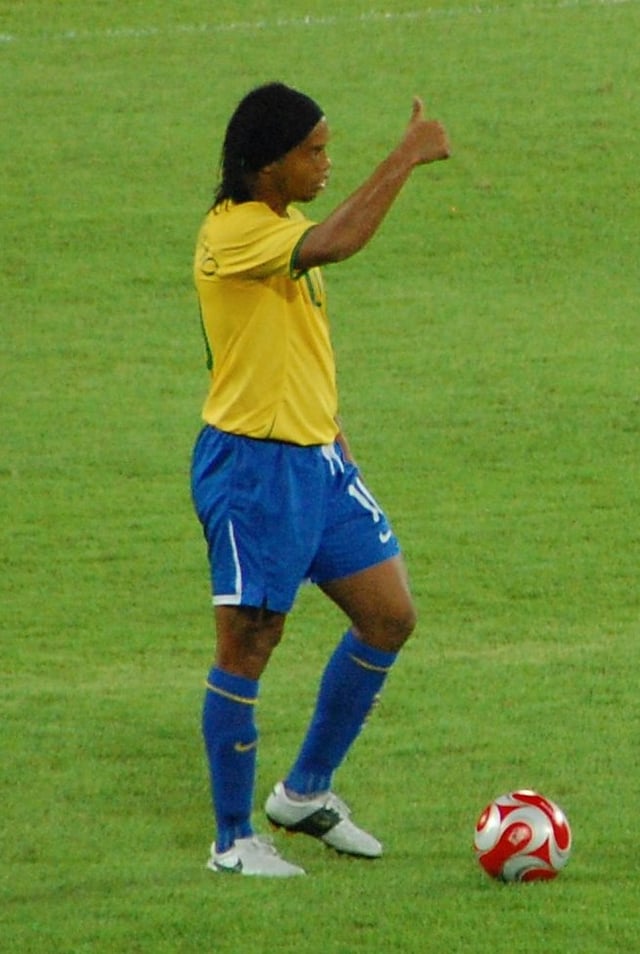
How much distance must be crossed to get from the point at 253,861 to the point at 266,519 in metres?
0.84

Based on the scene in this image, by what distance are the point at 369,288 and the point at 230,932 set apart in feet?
27.4

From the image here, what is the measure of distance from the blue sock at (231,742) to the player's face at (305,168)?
1.19m

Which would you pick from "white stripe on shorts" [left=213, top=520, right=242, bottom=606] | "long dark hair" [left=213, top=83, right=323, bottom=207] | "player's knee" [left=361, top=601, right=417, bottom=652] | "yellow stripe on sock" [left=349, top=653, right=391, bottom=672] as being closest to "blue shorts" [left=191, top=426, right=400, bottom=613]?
"white stripe on shorts" [left=213, top=520, right=242, bottom=606]

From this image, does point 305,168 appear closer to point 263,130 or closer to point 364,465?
point 263,130

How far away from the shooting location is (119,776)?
609 centimetres

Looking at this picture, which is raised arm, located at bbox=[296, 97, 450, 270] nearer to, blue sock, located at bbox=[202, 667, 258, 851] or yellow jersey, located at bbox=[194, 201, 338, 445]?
yellow jersey, located at bbox=[194, 201, 338, 445]

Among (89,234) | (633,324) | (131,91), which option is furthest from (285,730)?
(131,91)

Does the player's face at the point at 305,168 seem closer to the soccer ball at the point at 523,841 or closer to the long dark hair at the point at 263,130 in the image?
the long dark hair at the point at 263,130

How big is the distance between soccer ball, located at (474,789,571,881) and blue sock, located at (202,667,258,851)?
0.58m

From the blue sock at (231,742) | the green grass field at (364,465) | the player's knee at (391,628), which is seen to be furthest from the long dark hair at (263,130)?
the green grass field at (364,465)

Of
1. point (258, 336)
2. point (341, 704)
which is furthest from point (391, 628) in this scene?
point (258, 336)

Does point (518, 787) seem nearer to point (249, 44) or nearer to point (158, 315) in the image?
point (158, 315)

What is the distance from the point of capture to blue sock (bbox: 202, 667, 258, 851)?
17.0ft

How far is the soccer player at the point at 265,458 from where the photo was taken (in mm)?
5070
